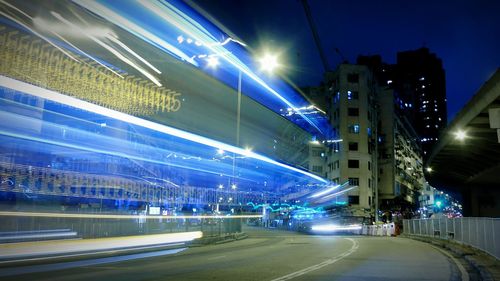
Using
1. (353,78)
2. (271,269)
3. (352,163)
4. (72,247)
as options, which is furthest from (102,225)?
(353,78)

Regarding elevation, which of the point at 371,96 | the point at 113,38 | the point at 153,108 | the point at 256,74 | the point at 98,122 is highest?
the point at 371,96

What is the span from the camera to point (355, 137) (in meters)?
76.8

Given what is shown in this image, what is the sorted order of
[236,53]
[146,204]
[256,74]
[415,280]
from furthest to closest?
[256,74], [236,53], [146,204], [415,280]

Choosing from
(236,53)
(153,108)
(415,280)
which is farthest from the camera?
(236,53)

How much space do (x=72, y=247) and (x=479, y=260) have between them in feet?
49.9

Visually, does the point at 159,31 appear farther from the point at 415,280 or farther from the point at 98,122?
the point at 415,280

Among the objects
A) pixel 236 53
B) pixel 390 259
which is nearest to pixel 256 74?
pixel 236 53

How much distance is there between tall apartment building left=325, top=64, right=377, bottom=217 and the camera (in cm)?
7556

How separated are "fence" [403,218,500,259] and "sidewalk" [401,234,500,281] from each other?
0.23 m

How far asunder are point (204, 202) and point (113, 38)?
15491 millimetres

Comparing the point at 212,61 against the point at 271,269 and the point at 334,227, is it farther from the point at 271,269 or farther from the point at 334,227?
the point at 334,227

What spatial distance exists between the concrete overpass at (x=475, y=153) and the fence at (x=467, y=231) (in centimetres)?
377

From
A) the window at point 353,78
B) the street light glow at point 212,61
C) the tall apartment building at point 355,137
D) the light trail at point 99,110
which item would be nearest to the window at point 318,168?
the tall apartment building at point 355,137

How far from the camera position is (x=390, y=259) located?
18750 mm
